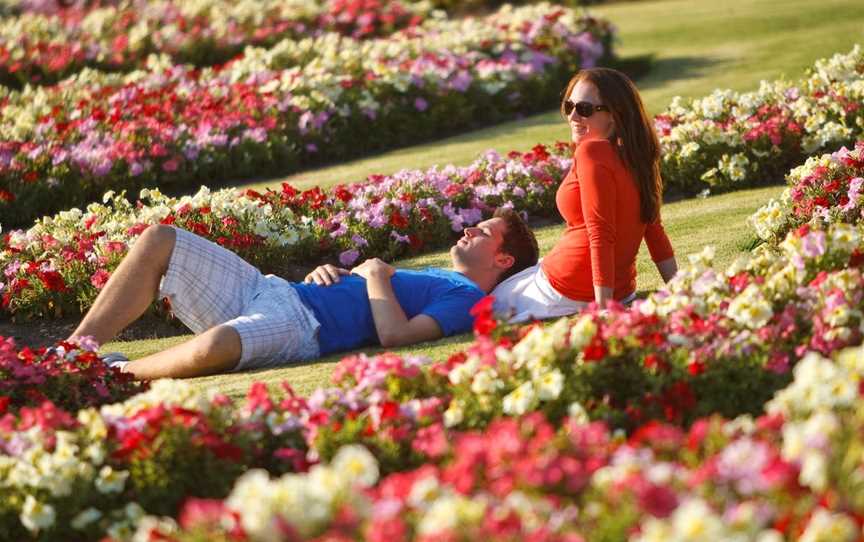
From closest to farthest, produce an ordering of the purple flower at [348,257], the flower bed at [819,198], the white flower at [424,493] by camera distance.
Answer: the white flower at [424,493], the flower bed at [819,198], the purple flower at [348,257]

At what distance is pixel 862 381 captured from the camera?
378cm

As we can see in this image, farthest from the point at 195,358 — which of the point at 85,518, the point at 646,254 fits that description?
the point at 646,254

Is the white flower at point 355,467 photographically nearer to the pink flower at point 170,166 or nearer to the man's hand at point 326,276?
the man's hand at point 326,276

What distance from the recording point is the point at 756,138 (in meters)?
9.48

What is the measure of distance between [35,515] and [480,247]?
287cm

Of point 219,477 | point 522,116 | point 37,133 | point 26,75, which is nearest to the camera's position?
point 219,477

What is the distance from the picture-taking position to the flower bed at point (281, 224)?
775 cm

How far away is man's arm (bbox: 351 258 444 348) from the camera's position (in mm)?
6086

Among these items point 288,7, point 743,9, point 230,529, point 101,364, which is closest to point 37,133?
point 101,364

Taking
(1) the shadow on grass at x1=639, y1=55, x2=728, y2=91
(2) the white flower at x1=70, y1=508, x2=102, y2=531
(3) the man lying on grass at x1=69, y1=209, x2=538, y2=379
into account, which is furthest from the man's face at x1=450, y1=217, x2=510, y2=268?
(1) the shadow on grass at x1=639, y1=55, x2=728, y2=91

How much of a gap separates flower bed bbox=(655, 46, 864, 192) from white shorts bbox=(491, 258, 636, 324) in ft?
10.5

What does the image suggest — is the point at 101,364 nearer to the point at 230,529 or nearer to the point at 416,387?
the point at 416,387

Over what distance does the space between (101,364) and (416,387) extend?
1557mm

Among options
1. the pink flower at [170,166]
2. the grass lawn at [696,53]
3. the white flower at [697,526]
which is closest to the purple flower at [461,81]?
the grass lawn at [696,53]
